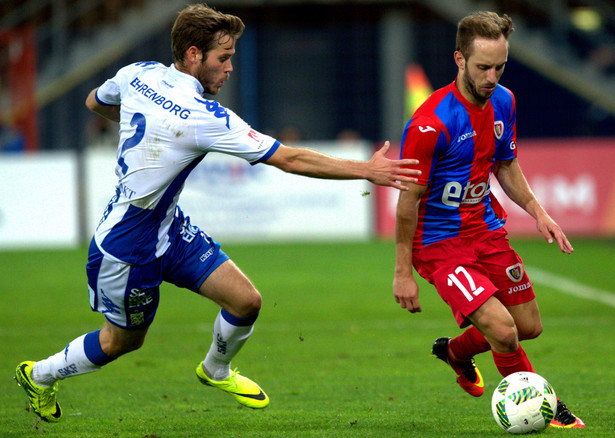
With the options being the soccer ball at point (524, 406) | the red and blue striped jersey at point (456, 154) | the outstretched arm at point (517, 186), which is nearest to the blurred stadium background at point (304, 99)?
the outstretched arm at point (517, 186)

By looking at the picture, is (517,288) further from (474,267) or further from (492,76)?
(492,76)

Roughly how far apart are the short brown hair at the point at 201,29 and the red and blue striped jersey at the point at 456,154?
1.06 metres

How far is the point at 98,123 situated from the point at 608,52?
11.0 metres

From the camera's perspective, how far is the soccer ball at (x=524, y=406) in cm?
491

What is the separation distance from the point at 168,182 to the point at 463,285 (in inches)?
64.0

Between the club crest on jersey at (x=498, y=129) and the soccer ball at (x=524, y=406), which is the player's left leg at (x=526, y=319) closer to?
the soccer ball at (x=524, y=406)

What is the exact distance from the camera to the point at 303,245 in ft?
56.2

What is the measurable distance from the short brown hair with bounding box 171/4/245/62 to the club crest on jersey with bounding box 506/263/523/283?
6.44 feet

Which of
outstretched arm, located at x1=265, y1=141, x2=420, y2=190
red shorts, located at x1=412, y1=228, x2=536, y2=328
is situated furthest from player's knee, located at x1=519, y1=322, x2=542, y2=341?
outstretched arm, located at x1=265, y1=141, x2=420, y2=190

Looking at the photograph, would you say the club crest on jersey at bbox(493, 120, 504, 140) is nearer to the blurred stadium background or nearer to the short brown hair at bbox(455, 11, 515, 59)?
the short brown hair at bbox(455, 11, 515, 59)

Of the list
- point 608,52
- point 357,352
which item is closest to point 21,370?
point 357,352

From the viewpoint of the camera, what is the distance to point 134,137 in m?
5.00

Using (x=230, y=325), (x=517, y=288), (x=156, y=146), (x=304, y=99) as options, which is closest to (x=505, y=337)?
(x=517, y=288)

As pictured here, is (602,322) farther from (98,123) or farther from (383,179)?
(98,123)
